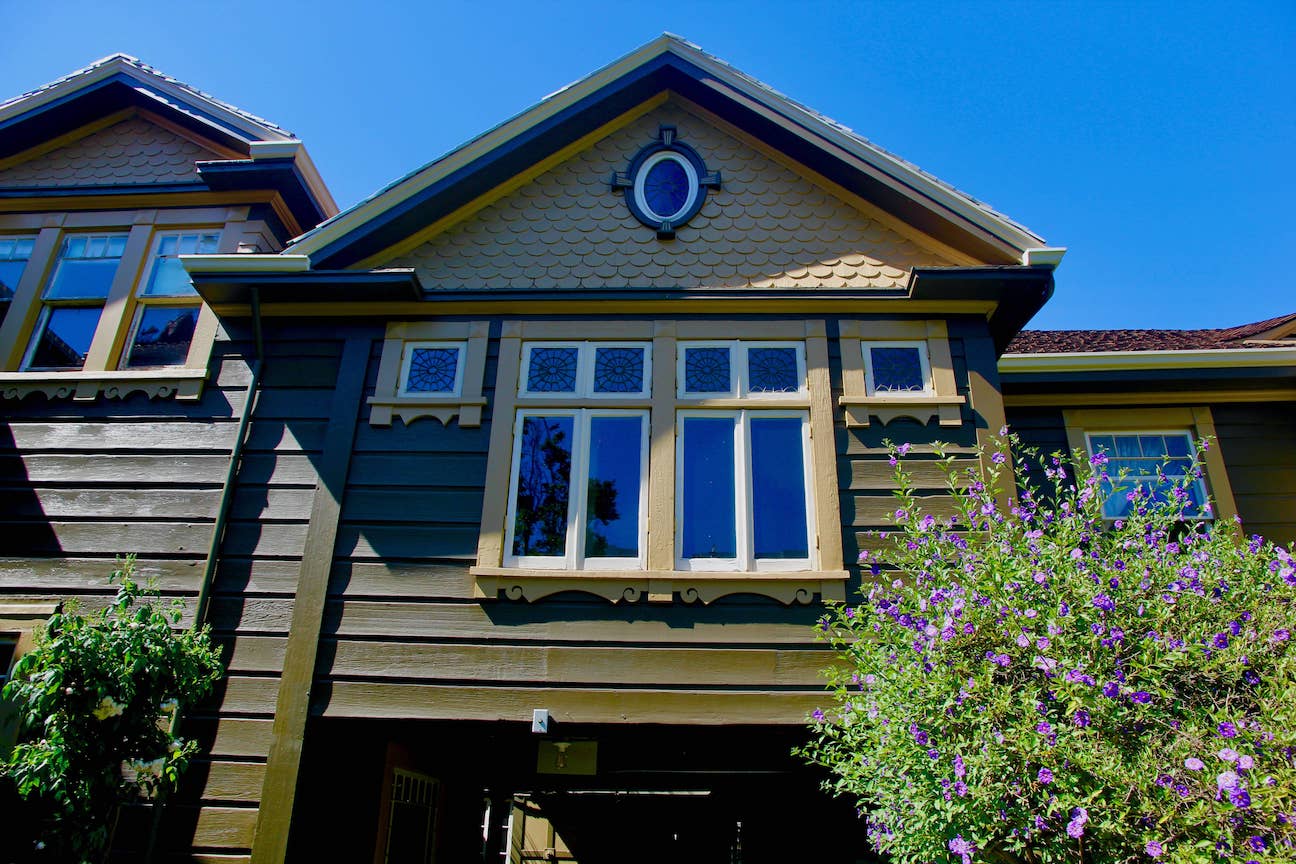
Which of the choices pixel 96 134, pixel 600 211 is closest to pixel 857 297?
pixel 600 211

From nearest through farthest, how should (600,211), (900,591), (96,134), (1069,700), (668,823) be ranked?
(1069,700), (900,591), (600,211), (96,134), (668,823)

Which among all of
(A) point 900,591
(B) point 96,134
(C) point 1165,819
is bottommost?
(C) point 1165,819

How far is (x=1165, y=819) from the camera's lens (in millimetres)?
3656

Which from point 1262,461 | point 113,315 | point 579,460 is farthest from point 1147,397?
point 113,315

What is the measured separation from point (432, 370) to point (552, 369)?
3.25 ft

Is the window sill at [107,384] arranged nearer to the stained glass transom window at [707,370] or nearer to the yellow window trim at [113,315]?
the yellow window trim at [113,315]

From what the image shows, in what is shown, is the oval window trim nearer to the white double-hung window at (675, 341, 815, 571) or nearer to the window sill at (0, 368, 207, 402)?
the white double-hung window at (675, 341, 815, 571)

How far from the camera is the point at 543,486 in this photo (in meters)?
6.45

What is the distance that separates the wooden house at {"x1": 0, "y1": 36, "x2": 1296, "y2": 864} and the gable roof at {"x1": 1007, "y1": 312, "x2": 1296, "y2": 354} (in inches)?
35.8

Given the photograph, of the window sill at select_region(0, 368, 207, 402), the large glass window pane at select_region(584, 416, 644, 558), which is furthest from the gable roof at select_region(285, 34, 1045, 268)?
the large glass window pane at select_region(584, 416, 644, 558)

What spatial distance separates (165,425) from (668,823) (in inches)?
389

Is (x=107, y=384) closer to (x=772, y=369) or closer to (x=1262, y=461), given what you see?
(x=772, y=369)

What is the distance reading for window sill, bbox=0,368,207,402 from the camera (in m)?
6.95

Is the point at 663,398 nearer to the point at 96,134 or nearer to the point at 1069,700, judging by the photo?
the point at 1069,700
